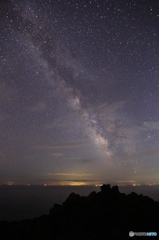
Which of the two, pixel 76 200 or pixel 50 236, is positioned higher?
pixel 76 200

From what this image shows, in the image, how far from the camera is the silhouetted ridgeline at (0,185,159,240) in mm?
17281

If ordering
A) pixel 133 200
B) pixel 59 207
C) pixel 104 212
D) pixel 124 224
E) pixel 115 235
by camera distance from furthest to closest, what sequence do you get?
pixel 59 207 → pixel 133 200 → pixel 104 212 → pixel 124 224 → pixel 115 235

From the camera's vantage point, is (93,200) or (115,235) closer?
(115,235)

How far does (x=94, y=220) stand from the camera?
1897 cm

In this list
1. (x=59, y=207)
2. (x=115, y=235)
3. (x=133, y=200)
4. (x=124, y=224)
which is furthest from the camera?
(x=59, y=207)

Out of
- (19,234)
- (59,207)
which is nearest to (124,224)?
(59,207)

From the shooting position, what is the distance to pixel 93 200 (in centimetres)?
2258

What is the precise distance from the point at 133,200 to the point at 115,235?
6189 millimetres

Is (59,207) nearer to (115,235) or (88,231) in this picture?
(88,231)

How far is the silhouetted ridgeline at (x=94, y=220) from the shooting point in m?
17.3

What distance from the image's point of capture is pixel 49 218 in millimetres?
22344

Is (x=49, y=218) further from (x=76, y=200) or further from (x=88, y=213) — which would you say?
(x=88, y=213)

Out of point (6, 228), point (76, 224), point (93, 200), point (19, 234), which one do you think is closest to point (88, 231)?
point (76, 224)

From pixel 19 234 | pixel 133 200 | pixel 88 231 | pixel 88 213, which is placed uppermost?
pixel 133 200
